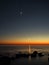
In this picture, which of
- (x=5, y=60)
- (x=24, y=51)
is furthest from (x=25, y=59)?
(x=5, y=60)

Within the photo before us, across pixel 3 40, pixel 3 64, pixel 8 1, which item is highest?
pixel 8 1

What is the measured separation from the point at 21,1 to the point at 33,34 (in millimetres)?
573

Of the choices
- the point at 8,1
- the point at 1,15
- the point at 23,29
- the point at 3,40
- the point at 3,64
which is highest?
the point at 8,1

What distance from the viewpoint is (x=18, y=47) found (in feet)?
9.09

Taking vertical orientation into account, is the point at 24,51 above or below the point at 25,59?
above

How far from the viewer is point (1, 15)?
9.21ft

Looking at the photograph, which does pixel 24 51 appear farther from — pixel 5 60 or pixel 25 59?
pixel 5 60

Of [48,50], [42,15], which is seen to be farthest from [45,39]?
[42,15]

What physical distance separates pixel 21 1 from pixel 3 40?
2.29ft

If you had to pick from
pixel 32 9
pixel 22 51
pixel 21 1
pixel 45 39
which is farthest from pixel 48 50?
pixel 21 1

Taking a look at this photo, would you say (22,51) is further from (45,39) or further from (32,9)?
(32,9)

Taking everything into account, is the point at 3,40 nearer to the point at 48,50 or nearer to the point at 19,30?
the point at 19,30

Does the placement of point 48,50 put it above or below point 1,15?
below

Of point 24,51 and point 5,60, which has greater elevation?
point 24,51
